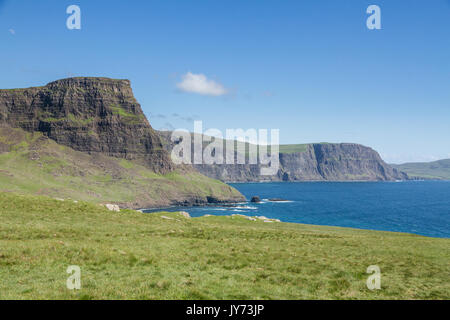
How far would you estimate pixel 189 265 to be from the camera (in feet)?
69.4

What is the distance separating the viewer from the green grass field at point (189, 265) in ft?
52.9

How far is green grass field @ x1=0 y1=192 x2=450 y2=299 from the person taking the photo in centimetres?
1612

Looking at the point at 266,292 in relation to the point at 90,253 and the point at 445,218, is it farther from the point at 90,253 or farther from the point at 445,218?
the point at 445,218

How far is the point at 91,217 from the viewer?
3862 centimetres

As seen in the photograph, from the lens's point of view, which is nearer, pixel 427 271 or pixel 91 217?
pixel 427 271
